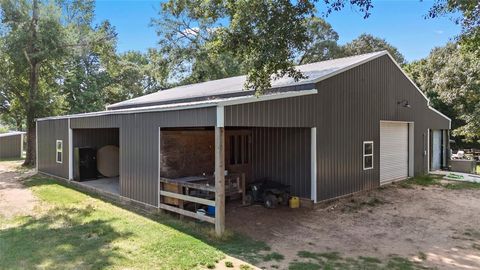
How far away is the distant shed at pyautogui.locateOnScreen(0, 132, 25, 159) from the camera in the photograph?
27375mm

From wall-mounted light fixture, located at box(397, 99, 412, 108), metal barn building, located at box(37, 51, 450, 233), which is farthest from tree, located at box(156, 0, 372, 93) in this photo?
wall-mounted light fixture, located at box(397, 99, 412, 108)

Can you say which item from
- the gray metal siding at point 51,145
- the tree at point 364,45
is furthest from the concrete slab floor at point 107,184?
the tree at point 364,45

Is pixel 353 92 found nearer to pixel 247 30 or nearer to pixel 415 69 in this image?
pixel 247 30

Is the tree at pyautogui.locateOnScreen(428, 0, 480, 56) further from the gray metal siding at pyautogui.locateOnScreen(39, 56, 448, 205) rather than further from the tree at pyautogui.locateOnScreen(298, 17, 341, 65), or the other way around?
the tree at pyautogui.locateOnScreen(298, 17, 341, 65)

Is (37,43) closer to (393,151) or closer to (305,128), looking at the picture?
(305,128)

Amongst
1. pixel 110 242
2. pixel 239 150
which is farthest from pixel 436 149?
pixel 110 242

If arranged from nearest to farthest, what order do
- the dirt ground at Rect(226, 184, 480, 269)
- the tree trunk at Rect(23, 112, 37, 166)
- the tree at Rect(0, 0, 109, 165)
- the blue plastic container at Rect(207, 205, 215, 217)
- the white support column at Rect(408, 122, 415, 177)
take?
1. the dirt ground at Rect(226, 184, 480, 269)
2. the blue plastic container at Rect(207, 205, 215, 217)
3. the white support column at Rect(408, 122, 415, 177)
4. the tree at Rect(0, 0, 109, 165)
5. the tree trunk at Rect(23, 112, 37, 166)

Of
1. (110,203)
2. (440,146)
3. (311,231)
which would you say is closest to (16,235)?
(110,203)

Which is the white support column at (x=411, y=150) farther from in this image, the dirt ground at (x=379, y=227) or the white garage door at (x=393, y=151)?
the dirt ground at (x=379, y=227)

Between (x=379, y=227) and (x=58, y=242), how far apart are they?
672 centimetres

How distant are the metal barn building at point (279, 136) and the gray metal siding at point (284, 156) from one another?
0.10ft

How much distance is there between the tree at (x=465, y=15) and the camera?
21.5 ft

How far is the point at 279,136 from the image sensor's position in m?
10.5

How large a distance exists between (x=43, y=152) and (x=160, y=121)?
1026 centimetres
